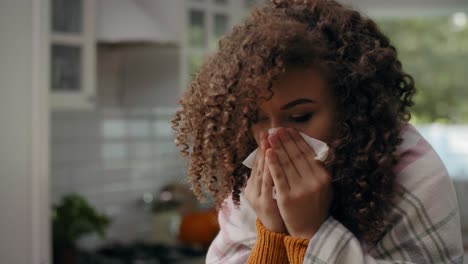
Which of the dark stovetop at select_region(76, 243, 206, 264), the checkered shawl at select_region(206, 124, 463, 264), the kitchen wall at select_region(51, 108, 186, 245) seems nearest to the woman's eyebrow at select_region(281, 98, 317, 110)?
the checkered shawl at select_region(206, 124, 463, 264)

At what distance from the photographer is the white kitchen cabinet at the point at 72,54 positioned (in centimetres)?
270

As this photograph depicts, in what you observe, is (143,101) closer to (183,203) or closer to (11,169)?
(183,203)

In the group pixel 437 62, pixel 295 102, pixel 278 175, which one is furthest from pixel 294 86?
pixel 437 62

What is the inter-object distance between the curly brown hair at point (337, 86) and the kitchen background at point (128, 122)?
4.58ft

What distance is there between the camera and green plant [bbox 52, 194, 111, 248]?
106 inches

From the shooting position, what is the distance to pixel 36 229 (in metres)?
2.27

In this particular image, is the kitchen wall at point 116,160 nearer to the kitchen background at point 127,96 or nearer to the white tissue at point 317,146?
the kitchen background at point 127,96

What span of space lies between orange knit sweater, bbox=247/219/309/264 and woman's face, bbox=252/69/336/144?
0.16m

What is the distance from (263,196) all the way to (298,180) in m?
0.08

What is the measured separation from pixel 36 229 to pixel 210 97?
1.48 m

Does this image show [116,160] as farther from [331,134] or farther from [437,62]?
[331,134]

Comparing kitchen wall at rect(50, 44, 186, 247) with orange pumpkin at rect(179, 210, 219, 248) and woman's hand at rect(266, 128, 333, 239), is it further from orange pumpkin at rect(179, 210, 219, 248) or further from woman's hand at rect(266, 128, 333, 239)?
woman's hand at rect(266, 128, 333, 239)

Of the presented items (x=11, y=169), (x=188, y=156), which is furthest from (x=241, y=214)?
(x=11, y=169)

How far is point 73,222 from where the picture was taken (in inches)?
108
